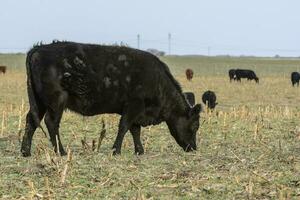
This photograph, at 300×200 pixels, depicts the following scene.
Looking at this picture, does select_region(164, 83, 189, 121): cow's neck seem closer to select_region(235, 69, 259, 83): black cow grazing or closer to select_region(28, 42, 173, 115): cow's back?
select_region(28, 42, 173, 115): cow's back

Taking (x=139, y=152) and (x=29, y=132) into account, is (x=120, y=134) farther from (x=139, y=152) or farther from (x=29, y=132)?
(x=29, y=132)

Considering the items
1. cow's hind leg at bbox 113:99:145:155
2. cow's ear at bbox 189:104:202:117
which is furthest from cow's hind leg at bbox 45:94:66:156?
cow's ear at bbox 189:104:202:117

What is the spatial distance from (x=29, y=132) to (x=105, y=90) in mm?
1636

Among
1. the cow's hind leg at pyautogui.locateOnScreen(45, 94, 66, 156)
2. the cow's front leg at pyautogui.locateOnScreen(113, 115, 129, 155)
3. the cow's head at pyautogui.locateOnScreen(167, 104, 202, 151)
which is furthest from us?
the cow's head at pyautogui.locateOnScreen(167, 104, 202, 151)

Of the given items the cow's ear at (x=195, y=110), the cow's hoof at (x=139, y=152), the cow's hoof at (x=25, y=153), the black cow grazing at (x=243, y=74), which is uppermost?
the black cow grazing at (x=243, y=74)

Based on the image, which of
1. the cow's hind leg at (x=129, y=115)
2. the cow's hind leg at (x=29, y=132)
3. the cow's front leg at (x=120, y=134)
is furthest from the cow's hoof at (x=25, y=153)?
the cow's hind leg at (x=129, y=115)

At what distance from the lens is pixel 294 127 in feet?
46.1

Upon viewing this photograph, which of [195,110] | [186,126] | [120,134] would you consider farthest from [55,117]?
[195,110]

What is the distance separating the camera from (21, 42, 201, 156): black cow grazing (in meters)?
10.1

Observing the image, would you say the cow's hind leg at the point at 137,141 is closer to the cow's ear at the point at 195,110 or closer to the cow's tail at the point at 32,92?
the cow's ear at the point at 195,110

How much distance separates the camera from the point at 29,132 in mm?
10336

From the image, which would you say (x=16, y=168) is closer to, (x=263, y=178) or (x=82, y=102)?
(x=82, y=102)

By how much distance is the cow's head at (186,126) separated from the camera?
1124cm

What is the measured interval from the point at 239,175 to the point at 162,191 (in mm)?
1331
